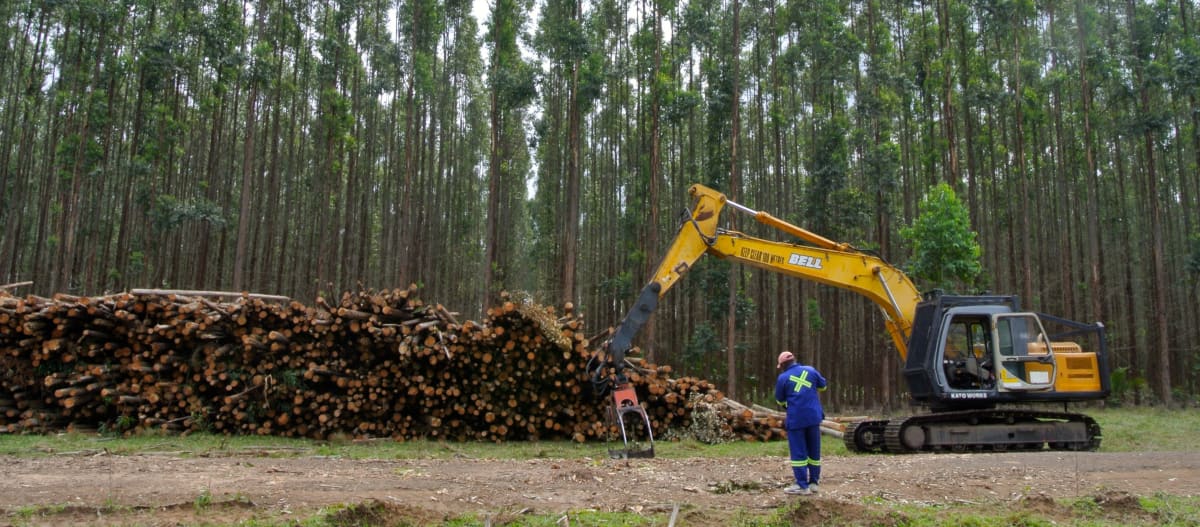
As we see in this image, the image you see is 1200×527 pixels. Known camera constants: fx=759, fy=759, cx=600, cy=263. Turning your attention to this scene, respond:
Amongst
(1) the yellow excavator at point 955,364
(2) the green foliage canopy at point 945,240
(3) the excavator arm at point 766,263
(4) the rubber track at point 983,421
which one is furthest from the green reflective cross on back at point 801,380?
(2) the green foliage canopy at point 945,240

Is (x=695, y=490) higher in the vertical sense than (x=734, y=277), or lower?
lower

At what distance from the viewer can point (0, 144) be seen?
29.2 metres

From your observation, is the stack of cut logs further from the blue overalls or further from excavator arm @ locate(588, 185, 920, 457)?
the blue overalls

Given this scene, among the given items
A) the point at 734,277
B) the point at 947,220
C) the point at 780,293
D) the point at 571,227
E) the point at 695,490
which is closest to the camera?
the point at 695,490

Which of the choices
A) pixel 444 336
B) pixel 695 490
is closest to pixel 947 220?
pixel 444 336

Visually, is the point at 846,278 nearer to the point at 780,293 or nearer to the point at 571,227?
the point at 571,227

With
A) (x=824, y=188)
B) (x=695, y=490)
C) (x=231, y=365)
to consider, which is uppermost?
(x=824, y=188)

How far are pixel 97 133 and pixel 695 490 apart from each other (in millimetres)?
26953

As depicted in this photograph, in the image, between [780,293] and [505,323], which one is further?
[780,293]

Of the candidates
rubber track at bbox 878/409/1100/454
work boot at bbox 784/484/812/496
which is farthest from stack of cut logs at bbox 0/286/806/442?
work boot at bbox 784/484/812/496

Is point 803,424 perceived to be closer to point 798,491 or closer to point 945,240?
point 798,491

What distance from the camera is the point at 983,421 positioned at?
1162 centimetres

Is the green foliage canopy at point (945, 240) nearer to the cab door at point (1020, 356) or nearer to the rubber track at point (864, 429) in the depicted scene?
the cab door at point (1020, 356)

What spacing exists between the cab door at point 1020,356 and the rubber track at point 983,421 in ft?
1.96
